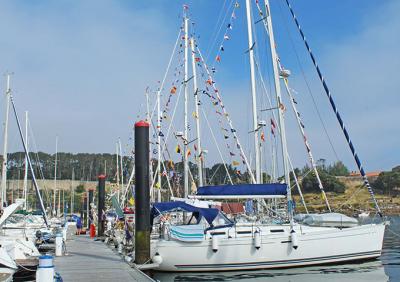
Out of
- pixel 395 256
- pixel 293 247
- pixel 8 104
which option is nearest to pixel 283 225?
pixel 293 247

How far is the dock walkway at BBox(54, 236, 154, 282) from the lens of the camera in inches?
532

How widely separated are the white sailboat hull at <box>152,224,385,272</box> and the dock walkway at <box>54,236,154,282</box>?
237 cm

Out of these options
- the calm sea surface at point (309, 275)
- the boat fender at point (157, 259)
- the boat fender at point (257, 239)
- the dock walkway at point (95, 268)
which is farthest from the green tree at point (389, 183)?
the boat fender at point (157, 259)

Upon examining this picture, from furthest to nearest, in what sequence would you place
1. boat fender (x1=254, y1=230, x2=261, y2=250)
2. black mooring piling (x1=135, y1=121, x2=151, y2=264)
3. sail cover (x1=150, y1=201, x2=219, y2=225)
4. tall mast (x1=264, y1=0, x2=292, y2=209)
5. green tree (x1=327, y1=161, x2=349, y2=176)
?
green tree (x1=327, y1=161, x2=349, y2=176)
tall mast (x1=264, y1=0, x2=292, y2=209)
sail cover (x1=150, y1=201, x2=219, y2=225)
boat fender (x1=254, y1=230, x2=261, y2=250)
black mooring piling (x1=135, y1=121, x2=151, y2=264)

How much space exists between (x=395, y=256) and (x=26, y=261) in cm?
1955

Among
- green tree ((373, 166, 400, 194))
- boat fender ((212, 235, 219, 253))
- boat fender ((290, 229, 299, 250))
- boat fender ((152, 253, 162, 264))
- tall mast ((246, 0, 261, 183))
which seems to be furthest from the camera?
green tree ((373, 166, 400, 194))

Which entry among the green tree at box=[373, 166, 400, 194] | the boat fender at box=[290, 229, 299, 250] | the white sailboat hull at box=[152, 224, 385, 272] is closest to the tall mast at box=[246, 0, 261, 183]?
the white sailboat hull at box=[152, 224, 385, 272]

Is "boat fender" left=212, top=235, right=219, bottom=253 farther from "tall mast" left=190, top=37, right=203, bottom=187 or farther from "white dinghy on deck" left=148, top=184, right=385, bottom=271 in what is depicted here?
"tall mast" left=190, top=37, right=203, bottom=187

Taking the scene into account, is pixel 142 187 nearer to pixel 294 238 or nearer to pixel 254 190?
pixel 254 190

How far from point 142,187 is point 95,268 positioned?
3.18 meters

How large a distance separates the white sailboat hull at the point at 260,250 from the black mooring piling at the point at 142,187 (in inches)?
91.4

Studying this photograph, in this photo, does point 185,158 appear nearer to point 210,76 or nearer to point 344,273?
point 210,76

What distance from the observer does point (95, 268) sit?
15.6 m

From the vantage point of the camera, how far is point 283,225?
20.5 m
